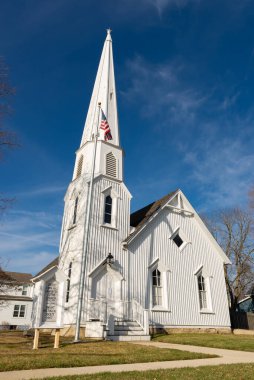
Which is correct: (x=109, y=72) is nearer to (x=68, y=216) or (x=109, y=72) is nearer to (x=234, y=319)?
(x=68, y=216)

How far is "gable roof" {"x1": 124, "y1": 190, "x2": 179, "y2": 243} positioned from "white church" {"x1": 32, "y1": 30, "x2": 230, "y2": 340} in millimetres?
Result: 109

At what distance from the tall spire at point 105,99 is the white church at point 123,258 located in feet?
0.31

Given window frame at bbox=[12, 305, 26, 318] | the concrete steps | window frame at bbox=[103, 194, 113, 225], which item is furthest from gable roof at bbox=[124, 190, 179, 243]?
window frame at bbox=[12, 305, 26, 318]

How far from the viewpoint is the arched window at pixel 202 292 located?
19425 millimetres

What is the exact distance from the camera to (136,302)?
15.8 meters

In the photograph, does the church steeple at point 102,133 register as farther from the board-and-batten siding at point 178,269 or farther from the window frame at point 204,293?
the window frame at point 204,293

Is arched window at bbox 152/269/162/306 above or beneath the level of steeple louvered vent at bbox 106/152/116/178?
beneath

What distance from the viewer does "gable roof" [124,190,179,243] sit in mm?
17969

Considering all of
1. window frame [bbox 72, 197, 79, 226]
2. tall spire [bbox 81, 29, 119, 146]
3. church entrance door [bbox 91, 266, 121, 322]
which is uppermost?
tall spire [bbox 81, 29, 119, 146]

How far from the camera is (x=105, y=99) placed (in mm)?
21984

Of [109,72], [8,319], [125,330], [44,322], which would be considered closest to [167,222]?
[125,330]

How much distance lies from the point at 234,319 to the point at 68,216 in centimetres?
1735

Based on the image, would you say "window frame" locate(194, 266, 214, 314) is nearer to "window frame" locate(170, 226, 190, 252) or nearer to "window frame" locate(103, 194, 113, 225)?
"window frame" locate(170, 226, 190, 252)

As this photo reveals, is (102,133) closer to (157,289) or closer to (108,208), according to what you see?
(108,208)
